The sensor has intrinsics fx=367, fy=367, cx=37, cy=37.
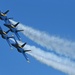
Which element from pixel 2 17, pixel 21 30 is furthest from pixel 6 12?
pixel 21 30

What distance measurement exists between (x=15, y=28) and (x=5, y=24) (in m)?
3.85

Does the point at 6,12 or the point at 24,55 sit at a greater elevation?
the point at 6,12

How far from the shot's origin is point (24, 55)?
4697 inches

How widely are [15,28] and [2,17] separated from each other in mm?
5476

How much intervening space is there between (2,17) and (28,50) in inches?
530

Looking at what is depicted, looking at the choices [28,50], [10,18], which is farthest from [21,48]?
[10,18]

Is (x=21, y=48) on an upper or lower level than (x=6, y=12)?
lower

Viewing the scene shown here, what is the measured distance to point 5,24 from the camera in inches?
4540

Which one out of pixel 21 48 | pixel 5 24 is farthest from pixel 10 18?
pixel 21 48

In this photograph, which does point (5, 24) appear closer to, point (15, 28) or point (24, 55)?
point (15, 28)

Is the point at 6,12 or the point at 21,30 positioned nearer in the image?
the point at 21,30

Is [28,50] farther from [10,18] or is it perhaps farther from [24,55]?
[10,18]

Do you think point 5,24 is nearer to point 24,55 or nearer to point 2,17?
point 2,17

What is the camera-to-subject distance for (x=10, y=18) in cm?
11438
